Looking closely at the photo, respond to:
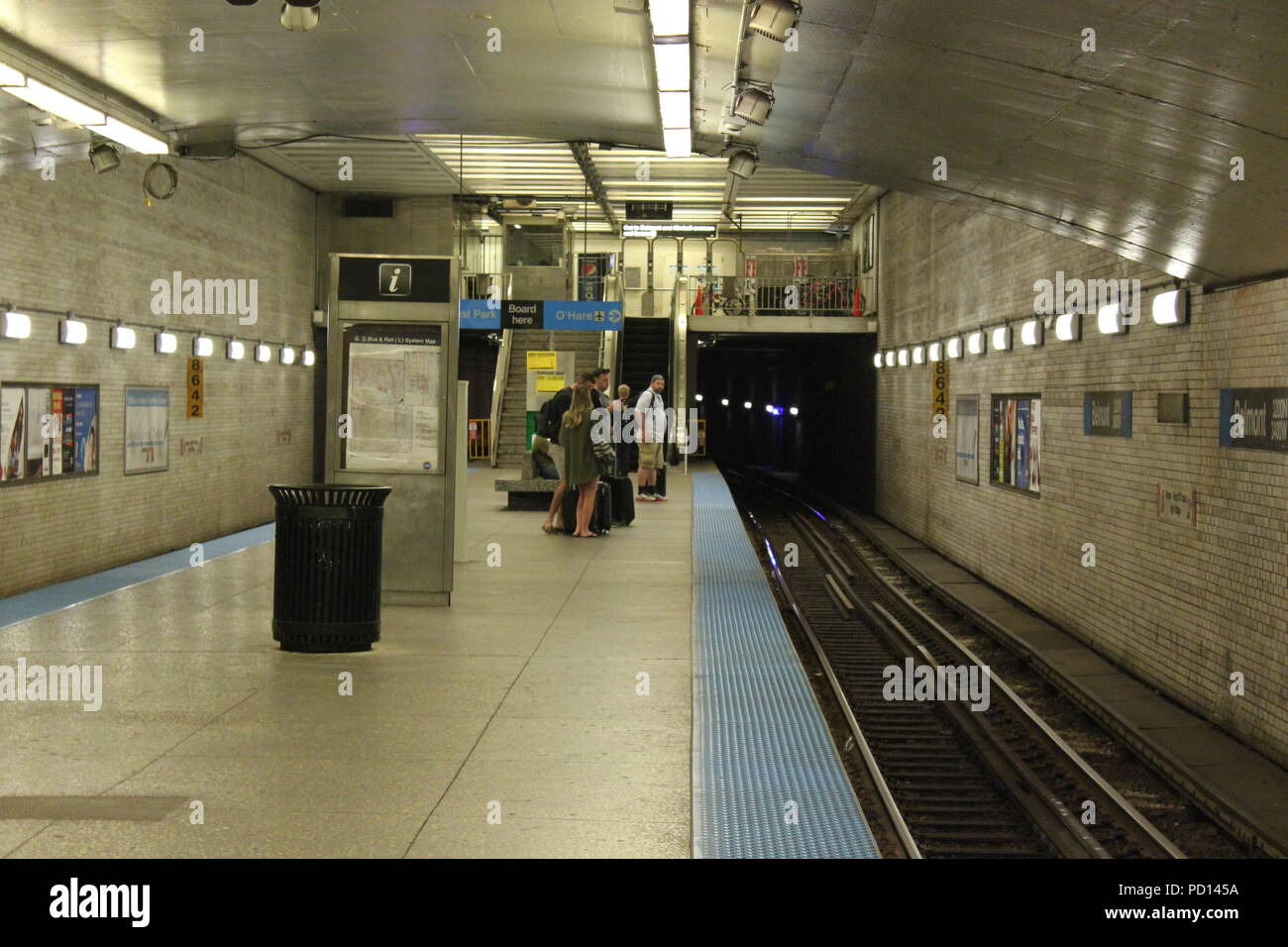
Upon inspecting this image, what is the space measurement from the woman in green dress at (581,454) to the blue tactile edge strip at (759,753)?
3.63 metres

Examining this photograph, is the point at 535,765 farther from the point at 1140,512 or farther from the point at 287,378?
the point at 287,378

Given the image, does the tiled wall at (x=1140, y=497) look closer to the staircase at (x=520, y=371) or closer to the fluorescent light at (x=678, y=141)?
the fluorescent light at (x=678, y=141)

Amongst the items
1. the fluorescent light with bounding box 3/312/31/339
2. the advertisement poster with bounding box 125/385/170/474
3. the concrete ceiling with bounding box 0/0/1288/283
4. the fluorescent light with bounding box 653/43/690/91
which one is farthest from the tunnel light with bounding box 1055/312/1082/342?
the advertisement poster with bounding box 125/385/170/474

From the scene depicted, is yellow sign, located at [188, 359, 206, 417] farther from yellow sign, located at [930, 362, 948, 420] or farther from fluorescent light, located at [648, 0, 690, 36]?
fluorescent light, located at [648, 0, 690, 36]

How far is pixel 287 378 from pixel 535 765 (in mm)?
16196

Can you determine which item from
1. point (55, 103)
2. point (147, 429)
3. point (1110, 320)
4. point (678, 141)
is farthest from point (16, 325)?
point (1110, 320)

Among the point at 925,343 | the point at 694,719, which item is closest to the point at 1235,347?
the point at 694,719

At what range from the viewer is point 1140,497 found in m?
9.91

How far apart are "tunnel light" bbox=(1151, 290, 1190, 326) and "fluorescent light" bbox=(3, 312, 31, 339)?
369 inches

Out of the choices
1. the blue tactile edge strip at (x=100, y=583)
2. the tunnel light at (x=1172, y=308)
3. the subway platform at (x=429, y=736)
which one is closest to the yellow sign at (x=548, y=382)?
the blue tactile edge strip at (x=100, y=583)

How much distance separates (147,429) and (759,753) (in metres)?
11.0

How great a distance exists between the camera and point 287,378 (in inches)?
818

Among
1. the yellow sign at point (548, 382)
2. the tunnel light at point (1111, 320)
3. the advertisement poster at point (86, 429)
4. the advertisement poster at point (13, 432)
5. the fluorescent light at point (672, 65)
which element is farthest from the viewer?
the yellow sign at point (548, 382)

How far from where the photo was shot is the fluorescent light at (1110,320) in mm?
10219
